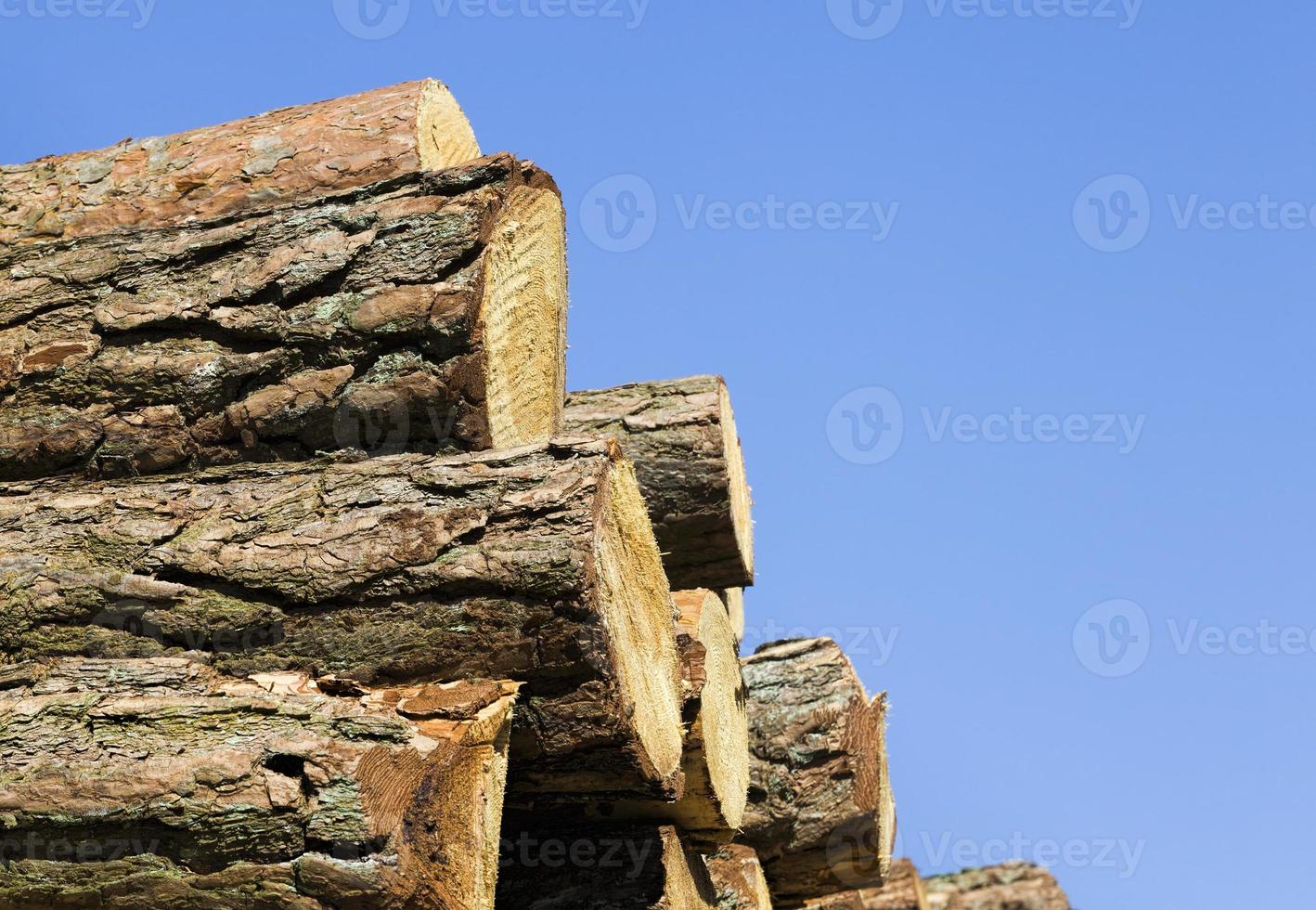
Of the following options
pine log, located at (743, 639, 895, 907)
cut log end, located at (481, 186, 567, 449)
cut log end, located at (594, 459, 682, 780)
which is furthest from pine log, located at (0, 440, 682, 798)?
pine log, located at (743, 639, 895, 907)

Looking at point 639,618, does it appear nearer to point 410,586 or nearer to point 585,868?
point 410,586

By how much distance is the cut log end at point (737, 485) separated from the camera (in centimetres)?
439

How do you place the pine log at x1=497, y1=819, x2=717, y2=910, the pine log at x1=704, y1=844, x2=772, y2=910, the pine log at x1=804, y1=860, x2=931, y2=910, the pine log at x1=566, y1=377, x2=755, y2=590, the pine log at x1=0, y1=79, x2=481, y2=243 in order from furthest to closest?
the pine log at x1=804, y1=860, x2=931, y2=910 < the pine log at x1=566, y1=377, x2=755, y2=590 < the pine log at x1=704, y1=844, x2=772, y2=910 < the pine log at x1=0, y1=79, x2=481, y2=243 < the pine log at x1=497, y1=819, x2=717, y2=910

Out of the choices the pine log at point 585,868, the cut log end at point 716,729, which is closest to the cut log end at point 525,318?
the cut log end at point 716,729

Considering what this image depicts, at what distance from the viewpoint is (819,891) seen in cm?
470

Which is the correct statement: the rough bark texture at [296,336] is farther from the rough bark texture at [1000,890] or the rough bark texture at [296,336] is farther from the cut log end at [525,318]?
the rough bark texture at [1000,890]

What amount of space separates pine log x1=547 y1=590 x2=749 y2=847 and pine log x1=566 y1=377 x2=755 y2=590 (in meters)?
0.63

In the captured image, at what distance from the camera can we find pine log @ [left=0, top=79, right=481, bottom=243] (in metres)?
3.86

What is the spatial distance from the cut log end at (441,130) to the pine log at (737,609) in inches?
73.4

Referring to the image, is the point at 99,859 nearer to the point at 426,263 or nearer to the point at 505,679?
the point at 505,679

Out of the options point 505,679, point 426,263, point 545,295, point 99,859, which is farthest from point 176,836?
point 545,295

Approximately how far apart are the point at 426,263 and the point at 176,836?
149 centimetres

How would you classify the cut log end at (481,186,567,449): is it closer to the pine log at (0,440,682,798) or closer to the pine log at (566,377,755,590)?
the pine log at (0,440,682,798)

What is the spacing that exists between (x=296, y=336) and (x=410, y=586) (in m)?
0.91
